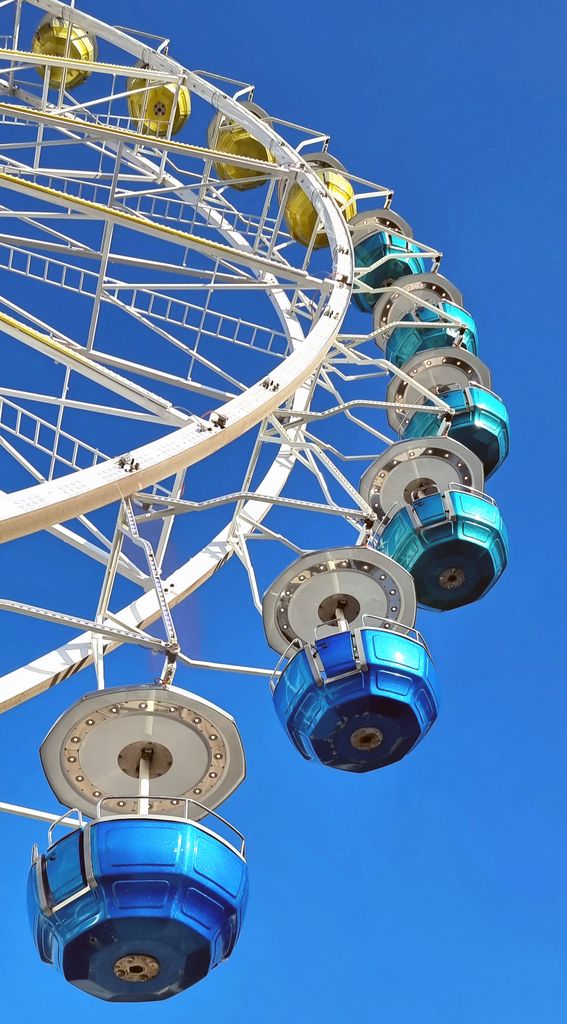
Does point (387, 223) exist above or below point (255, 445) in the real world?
above

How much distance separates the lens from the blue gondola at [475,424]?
1666cm

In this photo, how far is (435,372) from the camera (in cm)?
1759

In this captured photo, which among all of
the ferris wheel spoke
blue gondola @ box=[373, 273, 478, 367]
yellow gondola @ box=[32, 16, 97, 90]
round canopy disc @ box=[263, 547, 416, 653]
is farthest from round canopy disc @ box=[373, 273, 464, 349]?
round canopy disc @ box=[263, 547, 416, 653]

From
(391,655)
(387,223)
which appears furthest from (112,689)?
(387,223)

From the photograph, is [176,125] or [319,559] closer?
[319,559]

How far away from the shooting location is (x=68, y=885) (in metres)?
8.48

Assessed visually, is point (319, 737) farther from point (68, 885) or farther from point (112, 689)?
point (68, 885)

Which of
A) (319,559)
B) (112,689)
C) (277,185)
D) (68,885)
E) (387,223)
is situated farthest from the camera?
(387,223)

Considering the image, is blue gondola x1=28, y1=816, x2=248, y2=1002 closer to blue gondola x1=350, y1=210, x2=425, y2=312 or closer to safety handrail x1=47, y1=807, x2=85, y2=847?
safety handrail x1=47, y1=807, x2=85, y2=847

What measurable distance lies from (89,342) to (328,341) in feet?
7.52

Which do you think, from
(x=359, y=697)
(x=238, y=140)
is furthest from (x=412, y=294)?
(x=359, y=697)

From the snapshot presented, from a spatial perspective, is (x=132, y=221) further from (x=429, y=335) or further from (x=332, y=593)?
(x=429, y=335)

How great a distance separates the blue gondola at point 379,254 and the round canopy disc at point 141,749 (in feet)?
39.0

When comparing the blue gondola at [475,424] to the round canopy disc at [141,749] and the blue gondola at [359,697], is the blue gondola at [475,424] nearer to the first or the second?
the blue gondola at [359,697]
